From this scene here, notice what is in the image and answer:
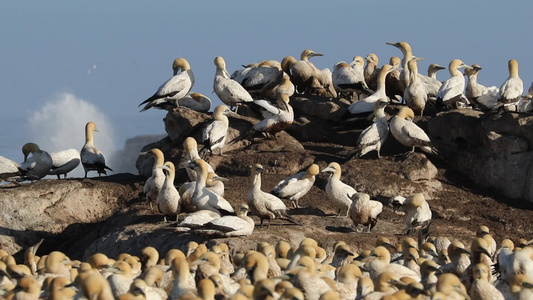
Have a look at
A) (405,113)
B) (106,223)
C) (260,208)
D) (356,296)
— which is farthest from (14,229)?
(356,296)

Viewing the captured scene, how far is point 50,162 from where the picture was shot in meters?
27.1

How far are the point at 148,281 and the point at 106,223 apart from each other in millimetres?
8623

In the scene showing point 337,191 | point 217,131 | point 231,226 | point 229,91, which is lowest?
A: point 337,191

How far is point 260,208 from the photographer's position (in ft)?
70.3

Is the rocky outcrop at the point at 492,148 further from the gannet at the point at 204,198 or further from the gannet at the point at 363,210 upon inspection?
the gannet at the point at 204,198

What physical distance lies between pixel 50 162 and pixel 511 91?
31.0ft

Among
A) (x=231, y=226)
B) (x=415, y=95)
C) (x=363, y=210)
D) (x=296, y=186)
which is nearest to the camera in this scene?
(x=231, y=226)

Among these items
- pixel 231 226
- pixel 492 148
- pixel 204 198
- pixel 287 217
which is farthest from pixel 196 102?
pixel 231 226

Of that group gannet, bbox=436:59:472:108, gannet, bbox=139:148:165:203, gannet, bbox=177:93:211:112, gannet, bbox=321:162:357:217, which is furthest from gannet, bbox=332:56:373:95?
gannet, bbox=139:148:165:203

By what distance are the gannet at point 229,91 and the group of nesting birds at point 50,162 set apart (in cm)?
286

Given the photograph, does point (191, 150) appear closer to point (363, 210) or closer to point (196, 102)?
point (196, 102)

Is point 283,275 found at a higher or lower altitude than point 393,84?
higher

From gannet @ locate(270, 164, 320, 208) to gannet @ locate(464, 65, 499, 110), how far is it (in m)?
6.18

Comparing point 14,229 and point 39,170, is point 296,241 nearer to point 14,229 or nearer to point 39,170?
point 14,229
